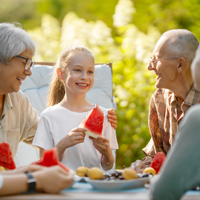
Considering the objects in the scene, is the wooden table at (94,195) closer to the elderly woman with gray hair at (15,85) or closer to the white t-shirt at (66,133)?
the white t-shirt at (66,133)

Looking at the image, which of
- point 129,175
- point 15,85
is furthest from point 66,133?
point 129,175

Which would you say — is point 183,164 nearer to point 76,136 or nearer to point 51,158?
point 51,158

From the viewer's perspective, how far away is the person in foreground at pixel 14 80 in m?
2.83

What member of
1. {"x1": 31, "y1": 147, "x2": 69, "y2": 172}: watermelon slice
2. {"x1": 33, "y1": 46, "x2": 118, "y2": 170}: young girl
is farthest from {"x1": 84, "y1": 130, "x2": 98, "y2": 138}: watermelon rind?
{"x1": 31, "y1": 147, "x2": 69, "y2": 172}: watermelon slice

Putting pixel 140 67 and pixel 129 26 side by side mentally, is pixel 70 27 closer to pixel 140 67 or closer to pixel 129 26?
pixel 129 26

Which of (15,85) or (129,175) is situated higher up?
(15,85)

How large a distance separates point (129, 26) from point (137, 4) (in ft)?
7.23

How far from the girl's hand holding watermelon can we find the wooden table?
80cm

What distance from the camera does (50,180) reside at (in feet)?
5.09

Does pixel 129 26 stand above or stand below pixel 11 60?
above

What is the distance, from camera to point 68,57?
296cm

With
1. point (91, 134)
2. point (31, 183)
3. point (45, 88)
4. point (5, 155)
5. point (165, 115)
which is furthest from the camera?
point (45, 88)

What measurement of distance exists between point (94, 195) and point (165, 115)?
164 cm

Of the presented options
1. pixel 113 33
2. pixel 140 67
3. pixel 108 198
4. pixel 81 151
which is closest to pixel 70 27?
pixel 113 33
